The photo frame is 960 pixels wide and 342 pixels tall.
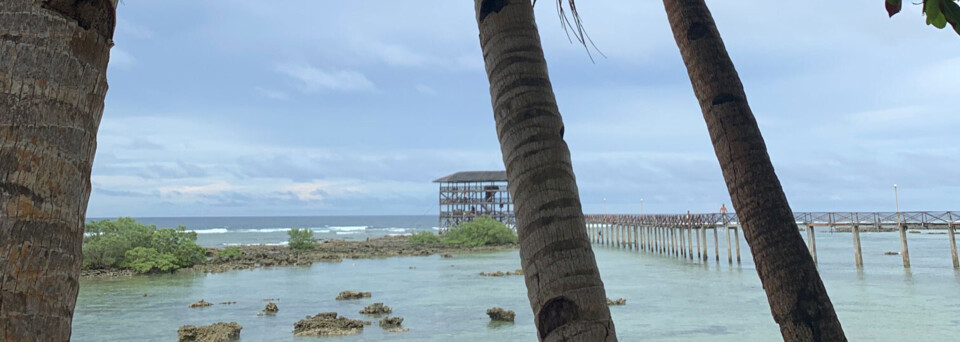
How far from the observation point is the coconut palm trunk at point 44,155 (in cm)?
92

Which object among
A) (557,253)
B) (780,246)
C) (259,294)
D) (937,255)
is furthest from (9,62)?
(937,255)

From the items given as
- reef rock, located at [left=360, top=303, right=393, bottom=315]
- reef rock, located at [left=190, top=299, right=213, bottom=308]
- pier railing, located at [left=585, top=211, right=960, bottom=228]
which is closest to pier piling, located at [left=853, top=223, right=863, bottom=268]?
pier railing, located at [left=585, top=211, right=960, bottom=228]

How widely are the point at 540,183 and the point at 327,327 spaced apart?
12537 millimetres

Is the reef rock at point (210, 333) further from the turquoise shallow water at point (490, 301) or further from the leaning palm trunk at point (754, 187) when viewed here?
the leaning palm trunk at point (754, 187)

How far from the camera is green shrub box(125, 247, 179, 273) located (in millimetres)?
25766

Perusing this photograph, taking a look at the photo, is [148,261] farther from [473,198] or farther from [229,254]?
[473,198]

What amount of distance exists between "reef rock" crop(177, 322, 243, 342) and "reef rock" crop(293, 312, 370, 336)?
114 cm

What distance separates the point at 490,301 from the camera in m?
17.9

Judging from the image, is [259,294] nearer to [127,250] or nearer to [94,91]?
[127,250]

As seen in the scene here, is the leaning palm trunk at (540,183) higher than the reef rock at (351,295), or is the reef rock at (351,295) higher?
the leaning palm trunk at (540,183)

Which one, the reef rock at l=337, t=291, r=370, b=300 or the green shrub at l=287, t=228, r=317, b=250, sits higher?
the green shrub at l=287, t=228, r=317, b=250

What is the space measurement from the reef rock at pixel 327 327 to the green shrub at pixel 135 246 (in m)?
15.2

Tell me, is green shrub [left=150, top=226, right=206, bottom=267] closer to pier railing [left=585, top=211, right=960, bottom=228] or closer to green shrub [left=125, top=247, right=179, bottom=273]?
green shrub [left=125, top=247, right=179, bottom=273]

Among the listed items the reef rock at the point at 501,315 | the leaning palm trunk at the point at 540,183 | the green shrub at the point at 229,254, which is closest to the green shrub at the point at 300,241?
the green shrub at the point at 229,254
